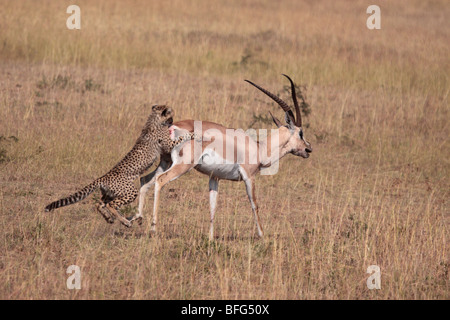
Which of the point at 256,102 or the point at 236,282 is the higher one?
the point at 256,102

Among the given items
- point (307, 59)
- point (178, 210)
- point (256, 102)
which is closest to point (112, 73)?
point (256, 102)

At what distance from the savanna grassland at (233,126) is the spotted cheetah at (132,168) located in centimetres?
31

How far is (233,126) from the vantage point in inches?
486

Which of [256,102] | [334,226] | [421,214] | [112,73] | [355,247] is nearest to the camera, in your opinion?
[355,247]

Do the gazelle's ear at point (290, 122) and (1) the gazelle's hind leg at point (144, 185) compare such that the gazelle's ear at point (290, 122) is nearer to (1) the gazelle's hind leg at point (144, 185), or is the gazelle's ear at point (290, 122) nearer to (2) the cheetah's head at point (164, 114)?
(2) the cheetah's head at point (164, 114)

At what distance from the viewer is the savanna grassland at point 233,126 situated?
6.58 m

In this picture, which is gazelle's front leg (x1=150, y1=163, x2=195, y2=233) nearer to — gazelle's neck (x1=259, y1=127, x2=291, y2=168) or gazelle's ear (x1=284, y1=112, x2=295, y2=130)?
gazelle's neck (x1=259, y1=127, x2=291, y2=168)

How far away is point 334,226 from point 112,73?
781 cm

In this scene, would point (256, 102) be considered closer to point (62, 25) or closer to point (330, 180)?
point (330, 180)

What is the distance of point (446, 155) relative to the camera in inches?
477

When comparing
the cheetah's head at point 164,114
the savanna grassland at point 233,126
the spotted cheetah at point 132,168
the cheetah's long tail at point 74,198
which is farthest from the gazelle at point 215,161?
the cheetah's long tail at point 74,198

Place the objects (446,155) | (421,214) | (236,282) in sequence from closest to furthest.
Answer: (236,282) → (421,214) → (446,155)

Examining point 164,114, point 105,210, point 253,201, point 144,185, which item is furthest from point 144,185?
point 253,201

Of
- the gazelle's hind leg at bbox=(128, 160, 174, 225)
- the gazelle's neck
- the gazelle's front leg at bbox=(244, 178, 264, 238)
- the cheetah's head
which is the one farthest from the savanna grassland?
the cheetah's head
